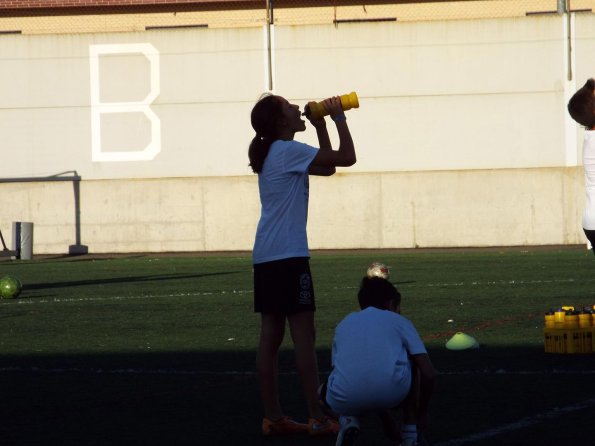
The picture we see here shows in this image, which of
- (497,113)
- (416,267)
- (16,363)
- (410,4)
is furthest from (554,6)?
(16,363)

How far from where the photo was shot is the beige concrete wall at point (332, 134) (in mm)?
34188

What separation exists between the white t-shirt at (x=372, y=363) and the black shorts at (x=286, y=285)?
814 millimetres

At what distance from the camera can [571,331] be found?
10.5 metres

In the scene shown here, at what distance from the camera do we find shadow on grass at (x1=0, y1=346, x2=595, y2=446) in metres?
7.47

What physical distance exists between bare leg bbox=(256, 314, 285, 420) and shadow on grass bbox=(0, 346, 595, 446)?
202mm

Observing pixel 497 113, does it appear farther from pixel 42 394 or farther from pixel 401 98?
pixel 42 394

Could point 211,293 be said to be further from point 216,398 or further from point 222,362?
point 216,398

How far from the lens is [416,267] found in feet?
80.4

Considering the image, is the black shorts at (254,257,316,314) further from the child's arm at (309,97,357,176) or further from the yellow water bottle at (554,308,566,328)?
the yellow water bottle at (554,308,566,328)

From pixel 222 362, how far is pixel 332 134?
23.9 meters

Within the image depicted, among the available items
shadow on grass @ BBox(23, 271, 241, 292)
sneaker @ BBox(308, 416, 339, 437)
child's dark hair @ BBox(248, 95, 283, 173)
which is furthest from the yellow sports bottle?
shadow on grass @ BBox(23, 271, 241, 292)

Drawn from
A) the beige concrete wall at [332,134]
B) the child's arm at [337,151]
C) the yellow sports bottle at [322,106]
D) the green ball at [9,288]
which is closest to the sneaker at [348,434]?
the child's arm at [337,151]

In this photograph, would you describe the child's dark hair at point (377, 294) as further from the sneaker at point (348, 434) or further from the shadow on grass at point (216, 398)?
the shadow on grass at point (216, 398)

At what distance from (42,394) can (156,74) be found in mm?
26495
